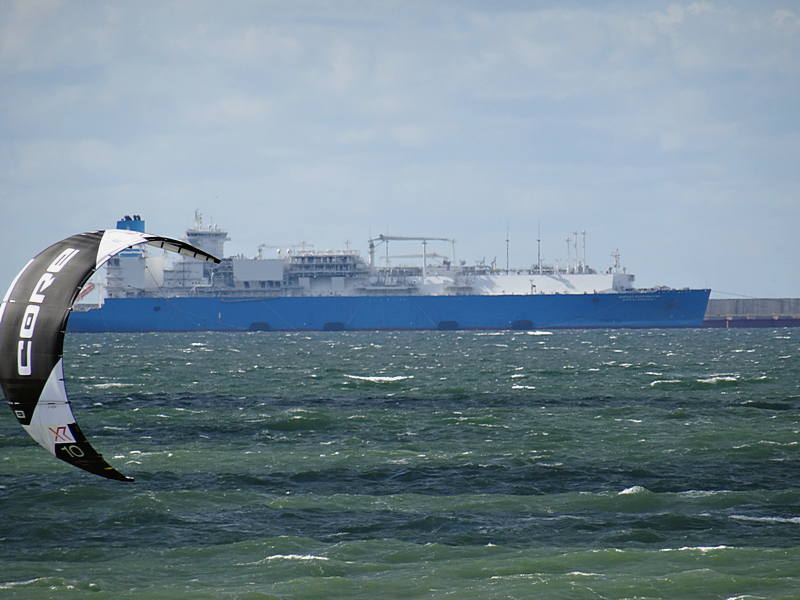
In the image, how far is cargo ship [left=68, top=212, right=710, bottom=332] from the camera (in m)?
104

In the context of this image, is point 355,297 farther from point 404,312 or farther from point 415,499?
point 415,499

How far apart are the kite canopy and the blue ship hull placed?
9223 centimetres

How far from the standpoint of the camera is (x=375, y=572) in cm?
1371

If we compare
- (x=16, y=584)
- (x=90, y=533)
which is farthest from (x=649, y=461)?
(x=16, y=584)

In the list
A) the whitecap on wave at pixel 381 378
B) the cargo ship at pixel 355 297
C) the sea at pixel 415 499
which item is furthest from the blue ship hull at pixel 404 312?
the sea at pixel 415 499

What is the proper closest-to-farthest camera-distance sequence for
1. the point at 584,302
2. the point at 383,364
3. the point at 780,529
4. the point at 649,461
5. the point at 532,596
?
the point at 532,596 < the point at 780,529 < the point at 649,461 < the point at 383,364 < the point at 584,302

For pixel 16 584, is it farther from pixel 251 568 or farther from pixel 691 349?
pixel 691 349

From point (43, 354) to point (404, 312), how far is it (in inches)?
3718

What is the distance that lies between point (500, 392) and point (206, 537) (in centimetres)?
2274

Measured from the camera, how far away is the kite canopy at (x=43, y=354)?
36.0ft

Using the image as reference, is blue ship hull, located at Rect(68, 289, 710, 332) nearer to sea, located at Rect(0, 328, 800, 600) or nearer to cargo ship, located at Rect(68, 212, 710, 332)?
cargo ship, located at Rect(68, 212, 710, 332)

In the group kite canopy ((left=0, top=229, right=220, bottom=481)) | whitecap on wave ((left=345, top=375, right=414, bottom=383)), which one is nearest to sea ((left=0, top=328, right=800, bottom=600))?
kite canopy ((left=0, top=229, right=220, bottom=481))

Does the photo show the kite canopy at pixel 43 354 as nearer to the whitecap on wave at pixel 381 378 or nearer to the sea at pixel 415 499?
the sea at pixel 415 499

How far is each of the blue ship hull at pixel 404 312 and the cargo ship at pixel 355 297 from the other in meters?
0.09
